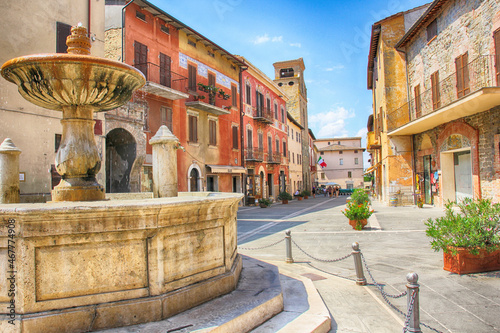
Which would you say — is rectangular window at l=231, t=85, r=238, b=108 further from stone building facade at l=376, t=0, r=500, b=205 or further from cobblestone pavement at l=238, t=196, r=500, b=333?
cobblestone pavement at l=238, t=196, r=500, b=333

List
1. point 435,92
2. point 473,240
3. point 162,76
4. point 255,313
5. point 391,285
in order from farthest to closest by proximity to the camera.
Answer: point 162,76, point 435,92, point 473,240, point 391,285, point 255,313

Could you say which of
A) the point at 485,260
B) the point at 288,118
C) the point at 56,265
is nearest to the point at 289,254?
the point at 485,260

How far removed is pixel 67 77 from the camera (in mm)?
4176

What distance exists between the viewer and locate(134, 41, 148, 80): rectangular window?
15.8 meters

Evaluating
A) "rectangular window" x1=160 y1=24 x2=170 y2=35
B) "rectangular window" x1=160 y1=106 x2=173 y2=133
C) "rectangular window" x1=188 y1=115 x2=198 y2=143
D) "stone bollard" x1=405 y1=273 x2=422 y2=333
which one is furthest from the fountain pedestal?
"rectangular window" x1=188 y1=115 x2=198 y2=143

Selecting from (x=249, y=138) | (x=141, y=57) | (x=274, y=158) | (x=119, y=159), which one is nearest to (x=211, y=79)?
(x=141, y=57)

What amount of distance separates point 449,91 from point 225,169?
42.8ft

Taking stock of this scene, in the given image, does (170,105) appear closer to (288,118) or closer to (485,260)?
(485,260)

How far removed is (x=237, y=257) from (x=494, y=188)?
12510 mm

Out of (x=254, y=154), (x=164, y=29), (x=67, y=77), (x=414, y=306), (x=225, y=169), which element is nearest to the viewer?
(x=414, y=306)

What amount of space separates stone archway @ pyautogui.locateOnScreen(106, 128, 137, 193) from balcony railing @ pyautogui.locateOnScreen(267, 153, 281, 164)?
17.2 m

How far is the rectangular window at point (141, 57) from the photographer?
15.8 meters

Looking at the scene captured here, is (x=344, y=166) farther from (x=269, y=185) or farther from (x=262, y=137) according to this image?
(x=262, y=137)

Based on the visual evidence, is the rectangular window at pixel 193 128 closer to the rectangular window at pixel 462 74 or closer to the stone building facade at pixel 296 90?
the rectangular window at pixel 462 74
